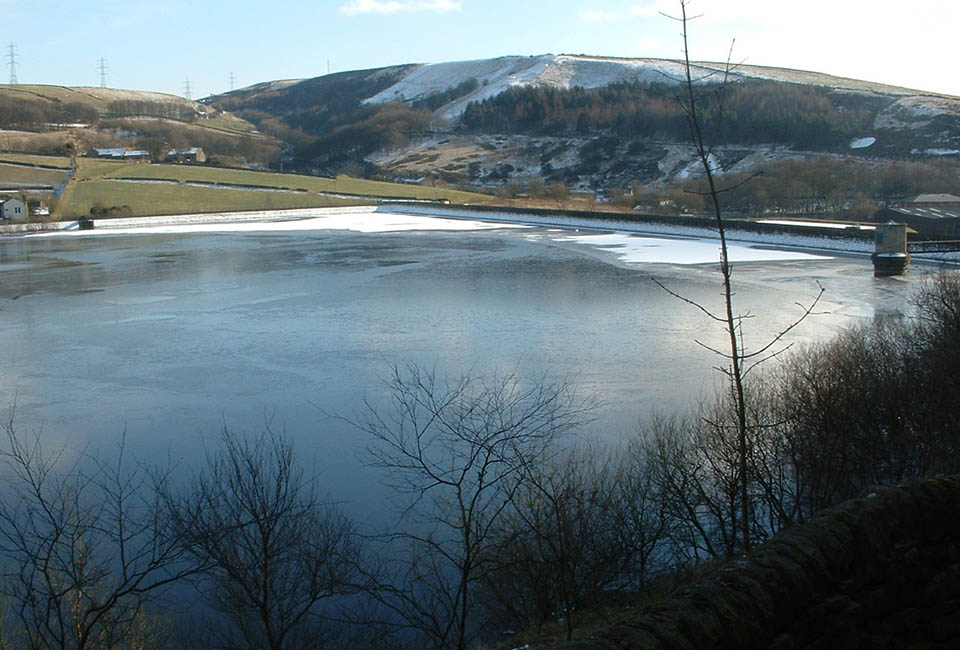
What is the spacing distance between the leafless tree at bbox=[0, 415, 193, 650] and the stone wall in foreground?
3616 mm

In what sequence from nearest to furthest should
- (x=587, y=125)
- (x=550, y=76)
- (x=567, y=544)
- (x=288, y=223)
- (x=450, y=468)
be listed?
(x=567, y=544) → (x=450, y=468) → (x=288, y=223) → (x=587, y=125) → (x=550, y=76)

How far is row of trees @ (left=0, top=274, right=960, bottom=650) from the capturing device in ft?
20.2

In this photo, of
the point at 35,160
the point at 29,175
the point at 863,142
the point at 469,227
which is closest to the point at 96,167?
the point at 35,160

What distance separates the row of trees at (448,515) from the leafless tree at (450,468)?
31 millimetres

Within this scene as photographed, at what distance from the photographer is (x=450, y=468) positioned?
8477 millimetres

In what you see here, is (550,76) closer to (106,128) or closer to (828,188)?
(106,128)

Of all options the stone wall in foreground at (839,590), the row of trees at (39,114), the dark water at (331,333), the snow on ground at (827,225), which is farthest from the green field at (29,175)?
the stone wall in foreground at (839,590)

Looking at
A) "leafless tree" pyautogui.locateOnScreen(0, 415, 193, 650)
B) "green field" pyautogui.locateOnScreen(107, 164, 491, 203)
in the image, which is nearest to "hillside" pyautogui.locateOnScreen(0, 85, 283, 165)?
"green field" pyautogui.locateOnScreen(107, 164, 491, 203)

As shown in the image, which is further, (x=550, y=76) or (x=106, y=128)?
(x=550, y=76)

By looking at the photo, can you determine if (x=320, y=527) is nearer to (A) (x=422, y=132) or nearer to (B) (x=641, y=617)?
(B) (x=641, y=617)

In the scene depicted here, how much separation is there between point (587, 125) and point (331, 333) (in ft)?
291

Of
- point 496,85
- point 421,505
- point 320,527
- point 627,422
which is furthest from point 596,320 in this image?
point 496,85

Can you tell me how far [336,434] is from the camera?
9734 mm

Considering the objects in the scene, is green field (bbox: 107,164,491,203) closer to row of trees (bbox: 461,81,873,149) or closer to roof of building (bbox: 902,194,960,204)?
row of trees (bbox: 461,81,873,149)
